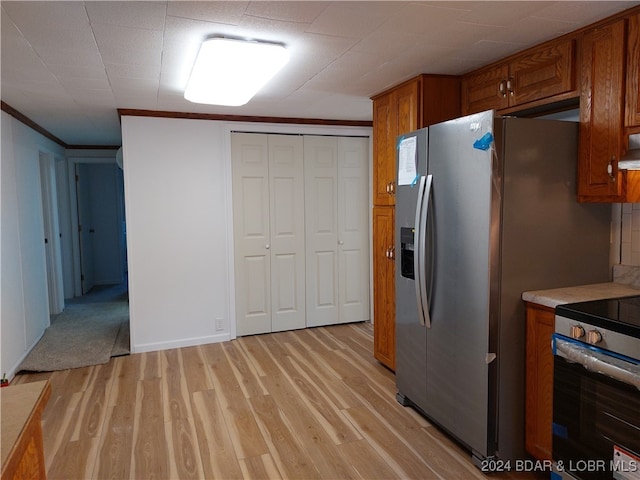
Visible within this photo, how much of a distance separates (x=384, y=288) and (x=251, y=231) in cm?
162

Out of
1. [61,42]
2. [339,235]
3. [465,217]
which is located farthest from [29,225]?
[465,217]

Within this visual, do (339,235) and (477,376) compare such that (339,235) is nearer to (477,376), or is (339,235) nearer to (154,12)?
(477,376)

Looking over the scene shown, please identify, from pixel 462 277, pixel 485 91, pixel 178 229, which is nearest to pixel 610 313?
pixel 462 277

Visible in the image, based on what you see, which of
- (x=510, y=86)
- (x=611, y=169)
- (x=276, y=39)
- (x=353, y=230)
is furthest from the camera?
(x=353, y=230)

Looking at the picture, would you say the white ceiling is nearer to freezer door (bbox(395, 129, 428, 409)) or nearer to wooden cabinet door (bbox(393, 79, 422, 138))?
wooden cabinet door (bbox(393, 79, 422, 138))

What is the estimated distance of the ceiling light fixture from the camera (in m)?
2.25

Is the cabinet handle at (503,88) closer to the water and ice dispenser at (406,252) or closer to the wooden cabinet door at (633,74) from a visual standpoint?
the wooden cabinet door at (633,74)

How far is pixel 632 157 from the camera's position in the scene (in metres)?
1.98

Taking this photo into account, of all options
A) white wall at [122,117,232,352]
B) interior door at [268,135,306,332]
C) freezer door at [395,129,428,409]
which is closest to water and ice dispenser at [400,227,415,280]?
freezer door at [395,129,428,409]

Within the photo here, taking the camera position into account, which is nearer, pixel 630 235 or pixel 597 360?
pixel 597 360

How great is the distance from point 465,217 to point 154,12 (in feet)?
5.72

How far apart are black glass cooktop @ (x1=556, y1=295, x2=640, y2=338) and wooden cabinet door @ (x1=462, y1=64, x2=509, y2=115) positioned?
4.23 feet

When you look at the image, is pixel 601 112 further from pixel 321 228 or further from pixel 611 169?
pixel 321 228

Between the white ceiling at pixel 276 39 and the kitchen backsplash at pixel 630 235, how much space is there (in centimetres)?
98
